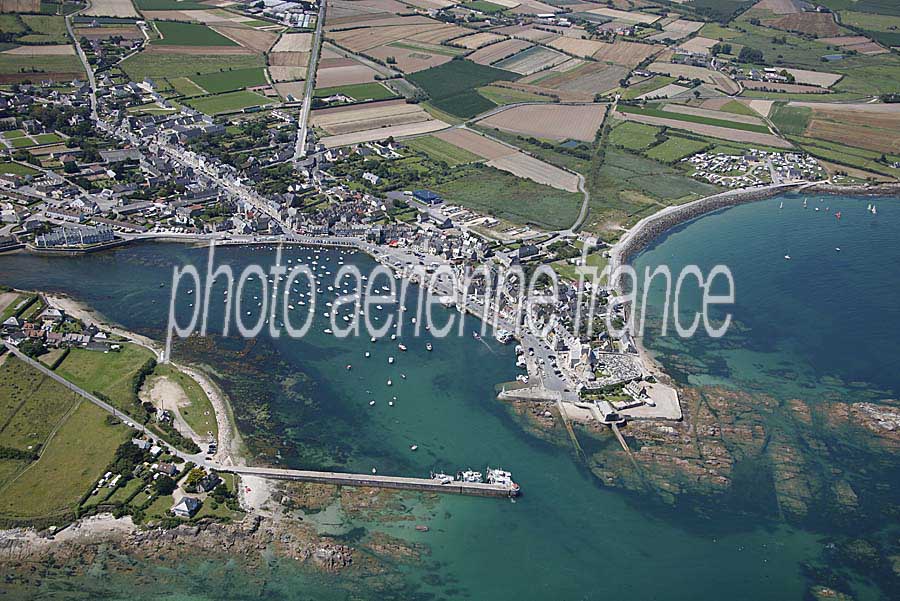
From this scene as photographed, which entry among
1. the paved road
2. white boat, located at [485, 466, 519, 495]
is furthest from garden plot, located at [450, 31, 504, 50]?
white boat, located at [485, 466, 519, 495]

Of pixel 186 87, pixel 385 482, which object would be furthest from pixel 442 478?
pixel 186 87

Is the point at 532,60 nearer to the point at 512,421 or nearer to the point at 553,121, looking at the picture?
the point at 553,121

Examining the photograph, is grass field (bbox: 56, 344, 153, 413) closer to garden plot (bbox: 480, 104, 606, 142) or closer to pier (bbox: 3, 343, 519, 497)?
pier (bbox: 3, 343, 519, 497)

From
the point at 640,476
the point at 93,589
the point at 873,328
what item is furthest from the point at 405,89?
the point at 93,589

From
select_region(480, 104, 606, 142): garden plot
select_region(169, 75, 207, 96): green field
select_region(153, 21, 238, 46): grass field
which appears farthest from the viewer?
select_region(153, 21, 238, 46): grass field

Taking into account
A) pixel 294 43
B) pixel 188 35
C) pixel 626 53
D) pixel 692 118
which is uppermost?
pixel 626 53

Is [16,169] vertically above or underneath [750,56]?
underneath
